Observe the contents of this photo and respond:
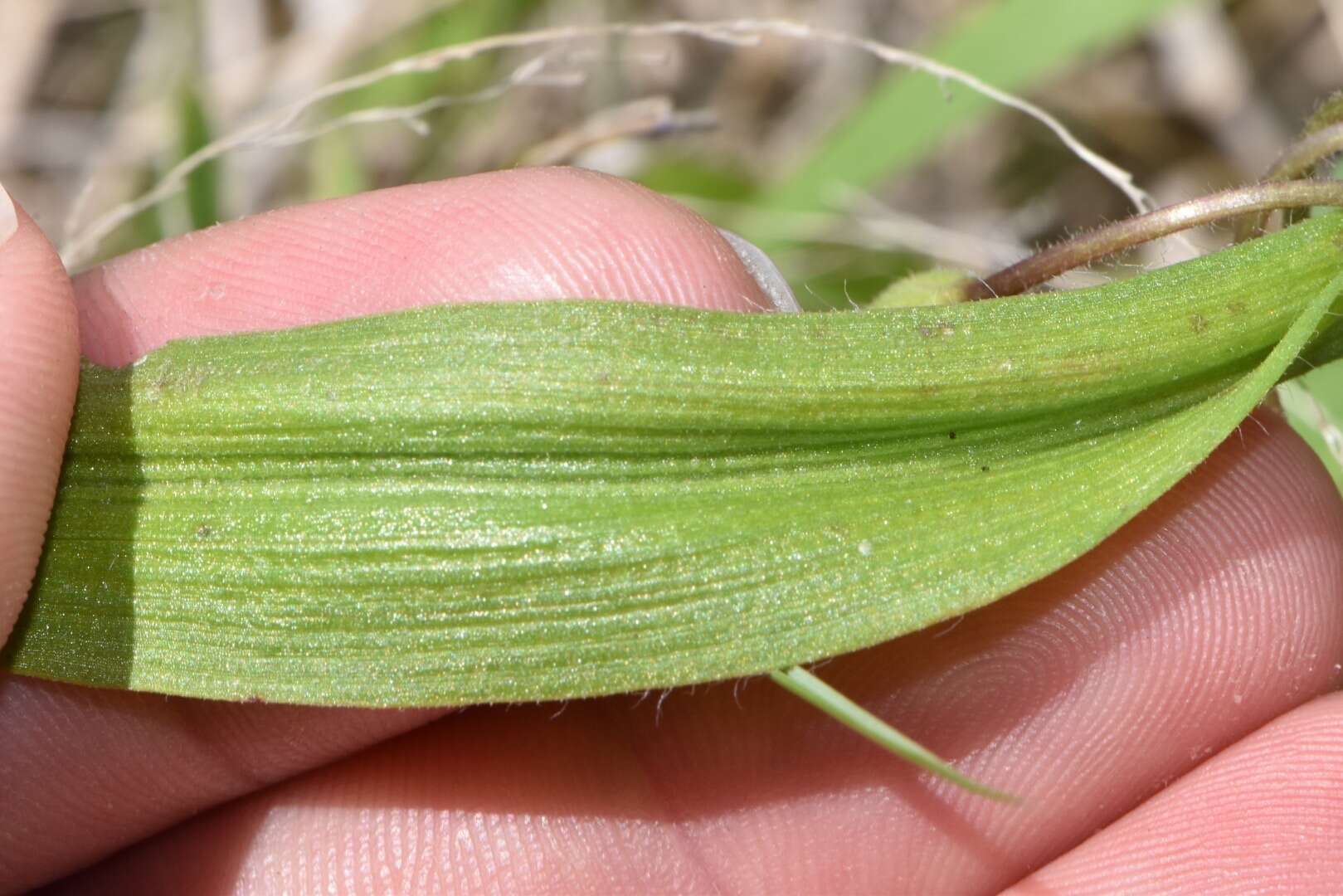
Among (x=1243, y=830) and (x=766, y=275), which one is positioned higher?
(x=766, y=275)

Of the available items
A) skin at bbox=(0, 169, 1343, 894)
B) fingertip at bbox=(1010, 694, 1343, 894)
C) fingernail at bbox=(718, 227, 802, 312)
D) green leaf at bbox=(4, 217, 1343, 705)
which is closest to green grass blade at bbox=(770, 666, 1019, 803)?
green leaf at bbox=(4, 217, 1343, 705)

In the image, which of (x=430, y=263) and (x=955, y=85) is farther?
A: (x=955, y=85)

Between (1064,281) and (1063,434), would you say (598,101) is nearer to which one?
(1064,281)

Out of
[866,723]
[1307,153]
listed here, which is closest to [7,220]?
[866,723]

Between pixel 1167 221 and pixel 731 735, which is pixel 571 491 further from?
pixel 1167 221

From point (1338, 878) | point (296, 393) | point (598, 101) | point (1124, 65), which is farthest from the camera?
point (1124, 65)

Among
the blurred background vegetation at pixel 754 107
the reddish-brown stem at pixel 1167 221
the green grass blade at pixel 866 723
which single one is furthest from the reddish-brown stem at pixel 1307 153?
the blurred background vegetation at pixel 754 107

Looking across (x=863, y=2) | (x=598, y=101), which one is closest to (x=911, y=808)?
(x=598, y=101)
